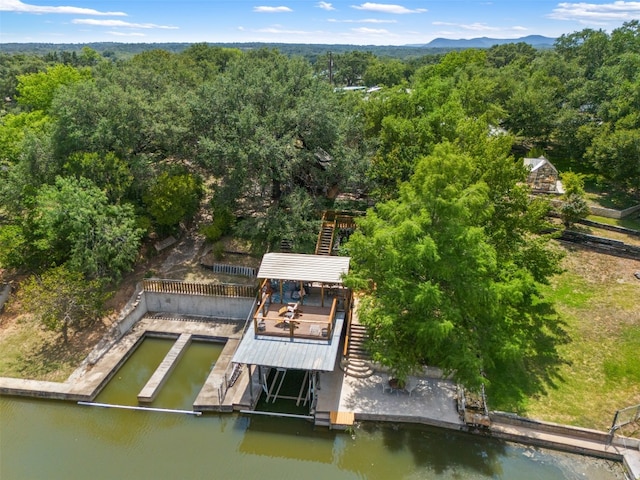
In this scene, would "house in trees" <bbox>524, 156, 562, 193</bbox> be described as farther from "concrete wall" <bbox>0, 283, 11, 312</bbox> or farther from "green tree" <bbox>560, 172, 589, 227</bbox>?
"concrete wall" <bbox>0, 283, 11, 312</bbox>

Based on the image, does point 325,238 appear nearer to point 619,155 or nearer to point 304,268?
point 304,268

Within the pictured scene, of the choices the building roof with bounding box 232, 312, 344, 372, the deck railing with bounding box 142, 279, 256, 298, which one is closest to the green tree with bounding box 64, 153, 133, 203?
the deck railing with bounding box 142, 279, 256, 298

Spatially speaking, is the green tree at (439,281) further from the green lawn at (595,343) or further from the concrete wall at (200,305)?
the concrete wall at (200,305)

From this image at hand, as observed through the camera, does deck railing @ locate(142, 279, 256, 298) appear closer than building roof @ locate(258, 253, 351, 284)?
No

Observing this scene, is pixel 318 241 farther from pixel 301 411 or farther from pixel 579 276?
pixel 579 276

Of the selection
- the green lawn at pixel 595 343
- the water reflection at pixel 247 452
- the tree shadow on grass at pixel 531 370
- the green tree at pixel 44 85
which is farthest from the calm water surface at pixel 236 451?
the green tree at pixel 44 85

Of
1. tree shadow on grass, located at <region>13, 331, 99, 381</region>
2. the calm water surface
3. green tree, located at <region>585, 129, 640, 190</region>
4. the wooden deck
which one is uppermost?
green tree, located at <region>585, 129, 640, 190</region>
